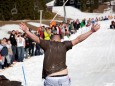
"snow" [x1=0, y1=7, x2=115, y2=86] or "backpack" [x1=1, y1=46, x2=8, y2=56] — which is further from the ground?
"backpack" [x1=1, y1=46, x2=8, y2=56]

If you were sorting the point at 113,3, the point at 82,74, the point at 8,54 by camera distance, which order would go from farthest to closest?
the point at 113,3 → the point at 8,54 → the point at 82,74

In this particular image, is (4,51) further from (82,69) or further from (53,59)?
(53,59)

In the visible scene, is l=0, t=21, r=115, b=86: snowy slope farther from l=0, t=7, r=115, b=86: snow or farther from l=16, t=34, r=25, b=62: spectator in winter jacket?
l=16, t=34, r=25, b=62: spectator in winter jacket

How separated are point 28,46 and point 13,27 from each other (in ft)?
62.5

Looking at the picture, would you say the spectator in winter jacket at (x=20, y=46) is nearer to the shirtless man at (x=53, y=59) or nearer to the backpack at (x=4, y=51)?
the backpack at (x=4, y=51)

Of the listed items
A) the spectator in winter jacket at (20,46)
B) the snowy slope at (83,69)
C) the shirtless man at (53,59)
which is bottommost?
the snowy slope at (83,69)

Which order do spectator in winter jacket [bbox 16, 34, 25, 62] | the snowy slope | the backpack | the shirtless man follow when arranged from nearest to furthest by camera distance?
the shirtless man, the snowy slope, the backpack, spectator in winter jacket [bbox 16, 34, 25, 62]

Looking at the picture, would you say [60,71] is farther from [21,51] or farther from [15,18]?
[15,18]

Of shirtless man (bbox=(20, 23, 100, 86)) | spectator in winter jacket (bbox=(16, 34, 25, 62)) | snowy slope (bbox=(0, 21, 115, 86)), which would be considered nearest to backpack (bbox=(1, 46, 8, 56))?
snowy slope (bbox=(0, 21, 115, 86))

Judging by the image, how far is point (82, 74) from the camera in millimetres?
16125

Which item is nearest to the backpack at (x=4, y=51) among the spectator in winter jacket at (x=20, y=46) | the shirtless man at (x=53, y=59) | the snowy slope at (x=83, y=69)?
the snowy slope at (x=83, y=69)

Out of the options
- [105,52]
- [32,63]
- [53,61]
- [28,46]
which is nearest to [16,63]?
[32,63]

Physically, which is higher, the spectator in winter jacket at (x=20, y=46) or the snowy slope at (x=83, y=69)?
the spectator in winter jacket at (x=20, y=46)

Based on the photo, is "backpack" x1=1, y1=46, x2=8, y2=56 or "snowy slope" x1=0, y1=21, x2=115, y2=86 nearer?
"snowy slope" x1=0, y1=21, x2=115, y2=86
